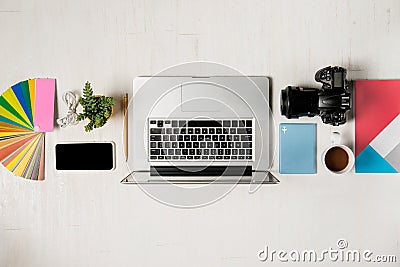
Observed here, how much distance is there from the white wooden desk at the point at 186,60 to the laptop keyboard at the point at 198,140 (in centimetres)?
13

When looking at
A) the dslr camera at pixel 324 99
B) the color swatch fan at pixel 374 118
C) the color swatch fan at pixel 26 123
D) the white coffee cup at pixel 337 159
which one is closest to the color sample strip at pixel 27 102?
the color swatch fan at pixel 26 123

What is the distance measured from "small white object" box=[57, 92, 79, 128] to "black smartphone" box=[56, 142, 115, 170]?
0.08 metres

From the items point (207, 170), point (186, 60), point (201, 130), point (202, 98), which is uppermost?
point (186, 60)

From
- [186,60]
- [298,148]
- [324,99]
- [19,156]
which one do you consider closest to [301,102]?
[324,99]

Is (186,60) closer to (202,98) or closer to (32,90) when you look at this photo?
(202,98)

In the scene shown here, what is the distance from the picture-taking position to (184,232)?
59.0 inches

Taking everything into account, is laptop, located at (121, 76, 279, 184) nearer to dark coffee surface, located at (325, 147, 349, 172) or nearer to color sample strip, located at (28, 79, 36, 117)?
dark coffee surface, located at (325, 147, 349, 172)

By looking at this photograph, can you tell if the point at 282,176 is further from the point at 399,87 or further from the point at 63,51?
the point at 63,51

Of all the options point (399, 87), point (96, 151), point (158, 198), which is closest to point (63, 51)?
point (96, 151)

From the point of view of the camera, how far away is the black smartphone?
1.48 m

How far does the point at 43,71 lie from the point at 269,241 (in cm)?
94

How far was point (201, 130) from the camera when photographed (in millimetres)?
1437

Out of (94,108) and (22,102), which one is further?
(22,102)

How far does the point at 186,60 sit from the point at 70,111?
41 centimetres
